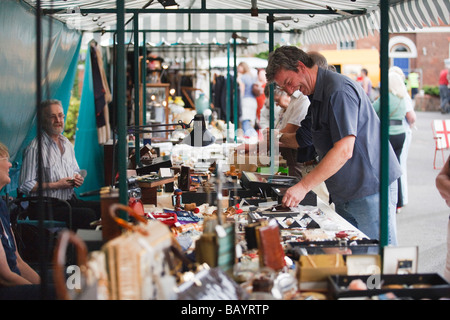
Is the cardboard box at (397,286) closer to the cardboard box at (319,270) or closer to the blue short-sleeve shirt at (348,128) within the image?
the cardboard box at (319,270)

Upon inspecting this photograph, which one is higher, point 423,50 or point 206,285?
point 423,50

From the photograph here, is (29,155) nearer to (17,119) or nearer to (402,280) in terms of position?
(17,119)

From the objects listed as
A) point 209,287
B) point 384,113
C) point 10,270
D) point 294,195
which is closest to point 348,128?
point 294,195

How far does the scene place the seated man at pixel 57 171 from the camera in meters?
4.34

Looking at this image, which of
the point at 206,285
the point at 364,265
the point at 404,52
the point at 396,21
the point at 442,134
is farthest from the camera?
the point at 404,52

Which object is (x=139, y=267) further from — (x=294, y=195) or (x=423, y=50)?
(x=423, y=50)

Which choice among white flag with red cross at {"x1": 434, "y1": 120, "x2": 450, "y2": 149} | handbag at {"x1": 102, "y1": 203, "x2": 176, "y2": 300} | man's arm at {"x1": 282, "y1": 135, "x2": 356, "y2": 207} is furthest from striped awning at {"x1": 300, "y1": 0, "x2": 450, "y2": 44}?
white flag with red cross at {"x1": 434, "y1": 120, "x2": 450, "y2": 149}

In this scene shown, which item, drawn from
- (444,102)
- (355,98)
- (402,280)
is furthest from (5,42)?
(444,102)

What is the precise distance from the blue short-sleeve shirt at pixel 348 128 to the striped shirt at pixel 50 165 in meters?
1.99

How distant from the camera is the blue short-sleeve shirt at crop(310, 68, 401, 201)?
3043mm

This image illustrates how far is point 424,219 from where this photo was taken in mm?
6727

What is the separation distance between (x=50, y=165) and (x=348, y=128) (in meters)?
2.58

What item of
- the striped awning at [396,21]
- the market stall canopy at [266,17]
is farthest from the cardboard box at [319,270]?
the striped awning at [396,21]

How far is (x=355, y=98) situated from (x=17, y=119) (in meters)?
2.47
